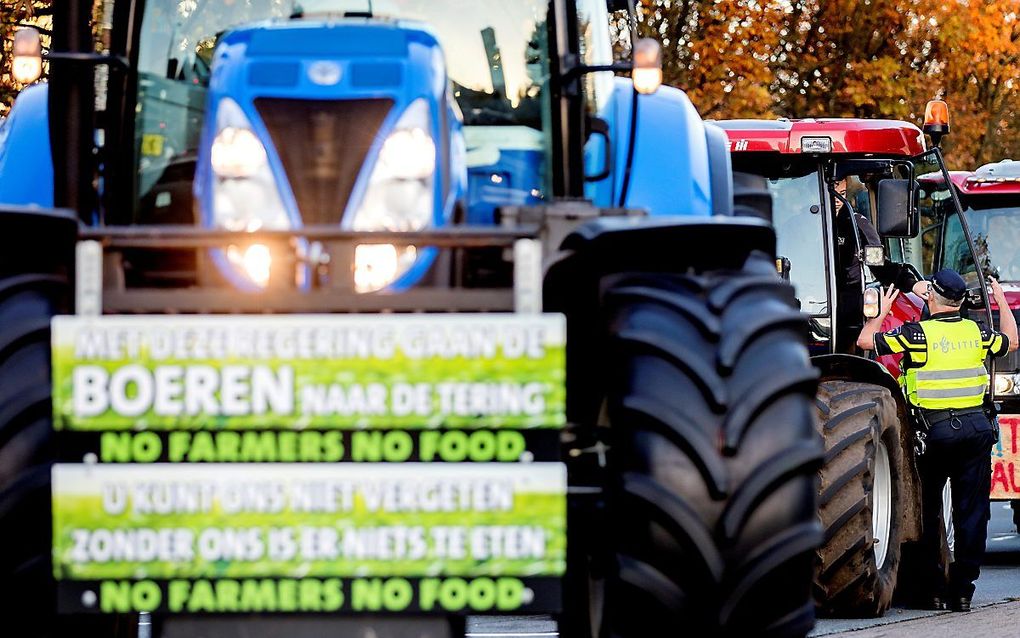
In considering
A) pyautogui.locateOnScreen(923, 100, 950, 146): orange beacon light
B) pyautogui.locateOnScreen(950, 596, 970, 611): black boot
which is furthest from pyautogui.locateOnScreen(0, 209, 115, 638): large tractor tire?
pyautogui.locateOnScreen(923, 100, 950, 146): orange beacon light

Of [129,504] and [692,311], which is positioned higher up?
[692,311]

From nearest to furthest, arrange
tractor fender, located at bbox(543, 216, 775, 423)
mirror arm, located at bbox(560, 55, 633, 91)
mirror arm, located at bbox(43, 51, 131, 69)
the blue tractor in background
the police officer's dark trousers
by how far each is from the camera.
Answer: the blue tractor in background, tractor fender, located at bbox(543, 216, 775, 423), mirror arm, located at bbox(43, 51, 131, 69), mirror arm, located at bbox(560, 55, 633, 91), the police officer's dark trousers

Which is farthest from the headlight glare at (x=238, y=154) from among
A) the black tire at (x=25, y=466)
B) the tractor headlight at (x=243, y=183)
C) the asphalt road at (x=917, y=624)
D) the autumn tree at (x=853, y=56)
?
the autumn tree at (x=853, y=56)

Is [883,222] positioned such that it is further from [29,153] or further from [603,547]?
[603,547]

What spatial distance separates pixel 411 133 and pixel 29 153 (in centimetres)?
220

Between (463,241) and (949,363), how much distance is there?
24.0ft

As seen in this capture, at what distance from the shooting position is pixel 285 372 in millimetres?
5496

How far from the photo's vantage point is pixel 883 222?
483 inches

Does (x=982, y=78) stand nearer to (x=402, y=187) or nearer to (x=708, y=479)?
(x=402, y=187)

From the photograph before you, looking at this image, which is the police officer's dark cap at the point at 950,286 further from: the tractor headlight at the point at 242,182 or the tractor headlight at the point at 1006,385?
the tractor headlight at the point at 242,182

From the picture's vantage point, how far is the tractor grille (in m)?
6.25

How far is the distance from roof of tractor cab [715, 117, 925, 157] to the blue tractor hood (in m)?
6.82

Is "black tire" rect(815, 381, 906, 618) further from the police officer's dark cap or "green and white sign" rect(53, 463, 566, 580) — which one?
"green and white sign" rect(53, 463, 566, 580)

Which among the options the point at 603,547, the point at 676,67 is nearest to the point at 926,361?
the point at 603,547
